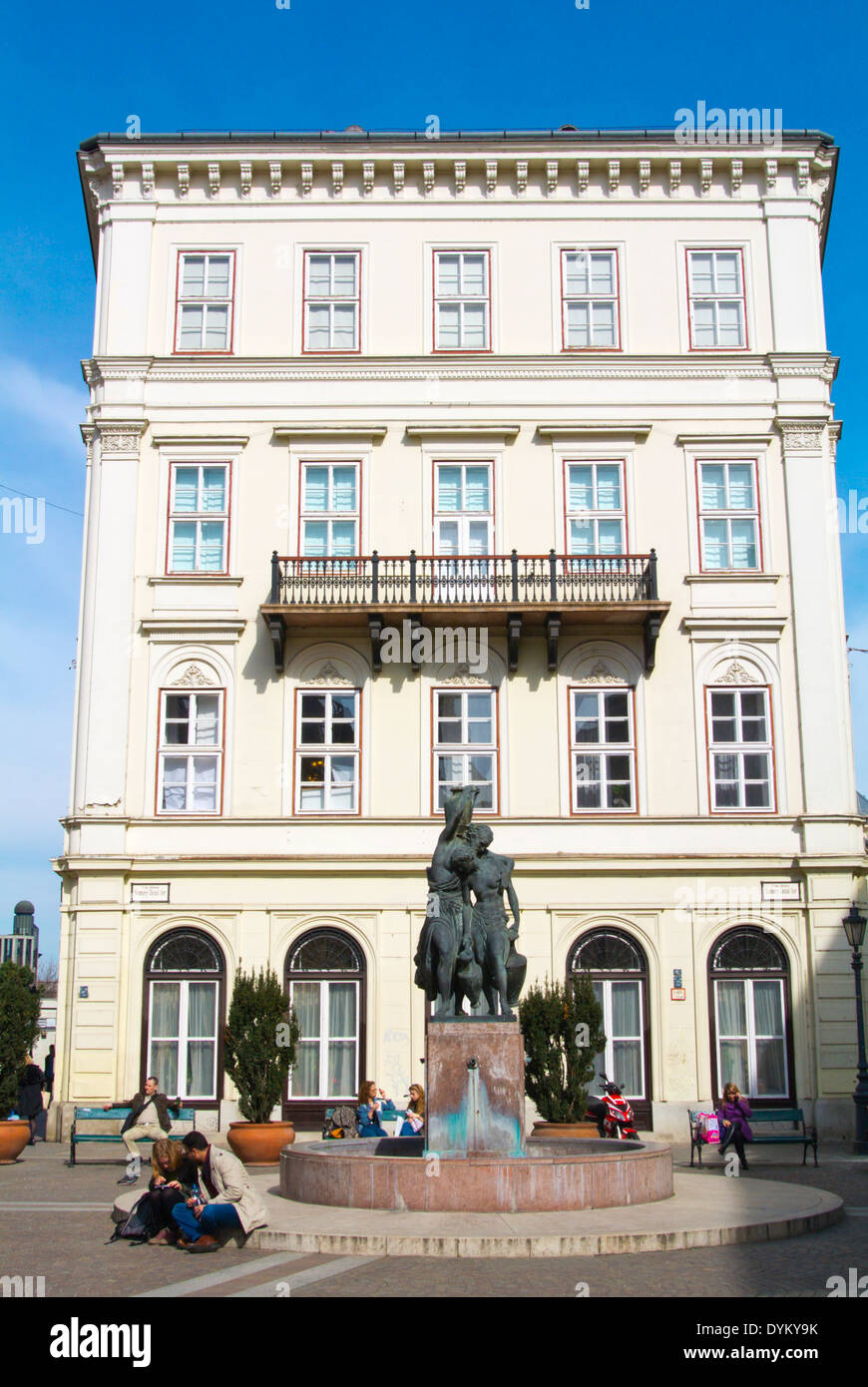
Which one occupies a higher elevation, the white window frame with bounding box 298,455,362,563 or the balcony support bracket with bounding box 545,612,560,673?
the white window frame with bounding box 298,455,362,563

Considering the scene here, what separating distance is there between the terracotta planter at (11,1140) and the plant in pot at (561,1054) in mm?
8172

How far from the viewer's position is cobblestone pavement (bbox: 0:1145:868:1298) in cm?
1046

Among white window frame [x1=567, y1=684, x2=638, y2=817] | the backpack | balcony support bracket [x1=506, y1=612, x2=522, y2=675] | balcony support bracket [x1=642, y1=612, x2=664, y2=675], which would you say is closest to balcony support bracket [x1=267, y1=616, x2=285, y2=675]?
balcony support bracket [x1=506, y1=612, x2=522, y2=675]

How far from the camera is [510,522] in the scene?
29.3 m

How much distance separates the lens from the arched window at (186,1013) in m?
27.0

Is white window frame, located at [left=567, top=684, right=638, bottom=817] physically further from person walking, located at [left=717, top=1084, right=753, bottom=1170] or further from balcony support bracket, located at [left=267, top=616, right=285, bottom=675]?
person walking, located at [left=717, top=1084, right=753, bottom=1170]

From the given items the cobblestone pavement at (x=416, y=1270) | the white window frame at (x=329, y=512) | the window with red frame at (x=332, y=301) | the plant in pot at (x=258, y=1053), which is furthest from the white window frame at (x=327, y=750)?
the cobblestone pavement at (x=416, y=1270)

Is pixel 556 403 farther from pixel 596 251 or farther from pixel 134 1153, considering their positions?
pixel 134 1153

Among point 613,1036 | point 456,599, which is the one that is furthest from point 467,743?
point 613,1036

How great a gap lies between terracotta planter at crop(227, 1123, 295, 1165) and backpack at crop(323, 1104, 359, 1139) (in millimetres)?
745

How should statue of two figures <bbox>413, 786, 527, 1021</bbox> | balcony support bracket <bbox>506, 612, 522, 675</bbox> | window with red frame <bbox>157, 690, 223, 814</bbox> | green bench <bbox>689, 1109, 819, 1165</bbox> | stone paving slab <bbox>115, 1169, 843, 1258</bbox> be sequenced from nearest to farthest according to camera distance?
stone paving slab <bbox>115, 1169, 843, 1258</bbox>, statue of two figures <bbox>413, 786, 527, 1021</bbox>, green bench <bbox>689, 1109, 819, 1165</bbox>, balcony support bracket <bbox>506, 612, 522, 675</bbox>, window with red frame <bbox>157, 690, 223, 814</bbox>

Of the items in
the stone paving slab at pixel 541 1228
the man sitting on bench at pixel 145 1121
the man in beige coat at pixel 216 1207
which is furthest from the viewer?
the man sitting on bench at pixel 145 1121

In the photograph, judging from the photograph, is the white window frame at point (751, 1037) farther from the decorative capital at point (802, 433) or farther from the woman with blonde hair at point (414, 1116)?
the decorative capital at point (802, 433)
